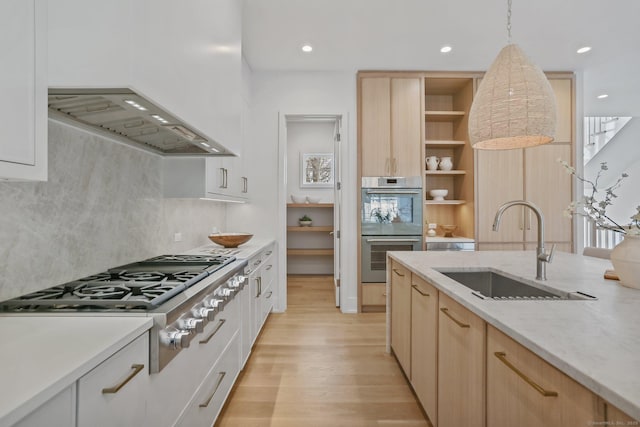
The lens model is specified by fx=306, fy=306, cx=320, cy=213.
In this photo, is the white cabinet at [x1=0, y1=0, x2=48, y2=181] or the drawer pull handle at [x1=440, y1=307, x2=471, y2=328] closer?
the white cabinet at [x1=0, y1=0, x2=48, y2=181]

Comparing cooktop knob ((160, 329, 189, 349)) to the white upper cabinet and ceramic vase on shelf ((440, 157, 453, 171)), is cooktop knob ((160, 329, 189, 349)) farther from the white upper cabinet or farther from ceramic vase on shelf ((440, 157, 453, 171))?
ceramic vase on shelf ((440, 157, 453, 171))

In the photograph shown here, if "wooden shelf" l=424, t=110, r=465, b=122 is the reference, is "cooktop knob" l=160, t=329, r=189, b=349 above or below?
below

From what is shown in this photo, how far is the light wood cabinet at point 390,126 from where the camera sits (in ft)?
11.9

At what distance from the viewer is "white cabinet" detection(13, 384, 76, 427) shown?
1.85 feet

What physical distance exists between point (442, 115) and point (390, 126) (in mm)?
751

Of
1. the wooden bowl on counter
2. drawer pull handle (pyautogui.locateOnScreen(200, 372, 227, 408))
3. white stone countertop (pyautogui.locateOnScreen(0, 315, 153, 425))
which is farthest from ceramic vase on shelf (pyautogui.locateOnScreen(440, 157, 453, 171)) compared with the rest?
white stone countertop (pyautogui.locateOnScreen(0, 315, 153, 425))

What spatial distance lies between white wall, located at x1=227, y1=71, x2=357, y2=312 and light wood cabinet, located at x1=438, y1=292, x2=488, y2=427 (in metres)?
2.30

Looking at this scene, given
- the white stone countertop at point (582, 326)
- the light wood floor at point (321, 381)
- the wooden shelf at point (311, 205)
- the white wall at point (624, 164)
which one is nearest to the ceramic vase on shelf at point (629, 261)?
the white stone countertop at point (582, 326)

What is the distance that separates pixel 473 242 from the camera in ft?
11.7

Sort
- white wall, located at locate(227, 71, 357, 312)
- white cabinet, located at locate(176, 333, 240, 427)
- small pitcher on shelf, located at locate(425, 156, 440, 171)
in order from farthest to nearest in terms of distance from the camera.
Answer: small pitcher on shelf, located at locate(425, 156, 440, 171) → white wall, located at locate(227, 71, 357, 312) → white cabinet, located at locate(176, 333, 240, 427)

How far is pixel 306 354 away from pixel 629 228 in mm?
2199

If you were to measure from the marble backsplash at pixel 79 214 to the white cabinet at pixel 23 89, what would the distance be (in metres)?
0.43

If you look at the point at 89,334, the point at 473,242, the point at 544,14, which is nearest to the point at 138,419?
the point at 89,334

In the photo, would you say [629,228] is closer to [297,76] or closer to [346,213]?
[346,213]
